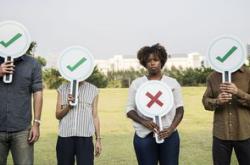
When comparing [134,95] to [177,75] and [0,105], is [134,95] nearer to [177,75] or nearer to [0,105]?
[0,105]

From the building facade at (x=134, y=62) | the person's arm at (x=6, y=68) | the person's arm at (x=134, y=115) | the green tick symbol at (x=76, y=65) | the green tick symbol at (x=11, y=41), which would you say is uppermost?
the building facade at (x=134, y=62)

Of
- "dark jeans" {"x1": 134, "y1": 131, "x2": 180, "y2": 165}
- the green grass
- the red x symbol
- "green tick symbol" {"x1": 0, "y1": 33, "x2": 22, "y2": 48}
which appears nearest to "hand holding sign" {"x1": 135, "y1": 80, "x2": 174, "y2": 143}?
the red x symbol

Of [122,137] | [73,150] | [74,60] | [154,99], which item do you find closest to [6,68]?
[74,60]

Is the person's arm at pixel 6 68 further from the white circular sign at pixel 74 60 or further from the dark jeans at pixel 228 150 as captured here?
the dark jeans at pixel 228 150

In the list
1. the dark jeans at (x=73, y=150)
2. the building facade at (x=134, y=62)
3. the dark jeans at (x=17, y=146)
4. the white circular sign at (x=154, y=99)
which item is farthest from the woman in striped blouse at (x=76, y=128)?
the building facade at (x=134, y=62)

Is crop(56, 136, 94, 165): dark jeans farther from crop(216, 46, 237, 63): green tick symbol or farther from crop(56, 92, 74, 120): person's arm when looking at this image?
crop(216, 46, 237, 63): green tick symbol

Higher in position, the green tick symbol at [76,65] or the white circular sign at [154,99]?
the green tick symbol at [76,65]

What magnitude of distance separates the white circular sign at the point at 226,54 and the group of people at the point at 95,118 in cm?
9

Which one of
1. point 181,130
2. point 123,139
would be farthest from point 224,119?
point 181,130

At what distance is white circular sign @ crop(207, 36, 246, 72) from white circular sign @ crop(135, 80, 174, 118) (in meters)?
0.46

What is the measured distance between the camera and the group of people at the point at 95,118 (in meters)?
3.01

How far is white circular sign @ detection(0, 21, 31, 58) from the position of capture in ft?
10.0

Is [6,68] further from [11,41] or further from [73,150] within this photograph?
[73,150]

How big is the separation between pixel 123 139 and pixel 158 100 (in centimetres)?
479
